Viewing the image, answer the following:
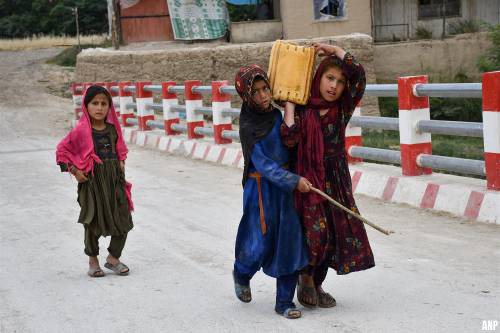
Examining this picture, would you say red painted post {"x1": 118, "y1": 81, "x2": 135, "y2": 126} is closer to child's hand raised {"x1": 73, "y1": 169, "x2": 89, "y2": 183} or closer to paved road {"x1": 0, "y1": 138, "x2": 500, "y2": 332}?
paved road {"x1": 0, "y1": 138, "x2": 500, "y2": 332}

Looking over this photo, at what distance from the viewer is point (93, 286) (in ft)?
19.6

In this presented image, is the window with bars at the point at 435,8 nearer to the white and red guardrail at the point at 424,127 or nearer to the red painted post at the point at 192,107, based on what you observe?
the red painted post at the point at 192,107

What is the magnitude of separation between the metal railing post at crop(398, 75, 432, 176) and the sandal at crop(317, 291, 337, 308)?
3.58 meters

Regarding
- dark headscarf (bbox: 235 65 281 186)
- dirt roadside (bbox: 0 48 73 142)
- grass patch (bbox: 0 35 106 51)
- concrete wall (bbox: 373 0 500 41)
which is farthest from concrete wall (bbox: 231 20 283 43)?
dark headscarf (bbox: 235 65 281 186)

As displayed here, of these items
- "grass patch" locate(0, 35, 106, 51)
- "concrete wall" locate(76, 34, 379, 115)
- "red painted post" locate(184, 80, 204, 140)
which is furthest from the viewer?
"grass patch" locate(0, 35, 106, 51)

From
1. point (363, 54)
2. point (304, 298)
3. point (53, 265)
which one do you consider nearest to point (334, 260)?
point (304, 298)

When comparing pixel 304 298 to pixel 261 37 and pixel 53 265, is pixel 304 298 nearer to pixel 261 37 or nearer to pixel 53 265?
pixel 53 265

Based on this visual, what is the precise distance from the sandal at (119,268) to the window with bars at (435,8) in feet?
66.0

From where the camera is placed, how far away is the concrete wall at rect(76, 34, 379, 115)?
2073 cm

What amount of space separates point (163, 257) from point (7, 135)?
1237 centimetres

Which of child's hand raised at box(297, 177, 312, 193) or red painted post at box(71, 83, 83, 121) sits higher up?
child's hand raised at box(297, 177, 312, 193)

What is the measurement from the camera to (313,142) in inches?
190

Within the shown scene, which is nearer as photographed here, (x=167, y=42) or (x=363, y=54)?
(x=363, y=54)

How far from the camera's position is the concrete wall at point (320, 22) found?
75.8ft
